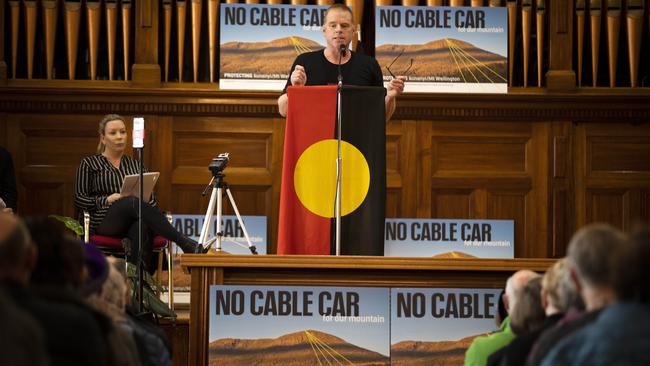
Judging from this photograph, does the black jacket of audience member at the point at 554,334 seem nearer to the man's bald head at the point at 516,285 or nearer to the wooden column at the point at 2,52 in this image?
the man's bald head at the point at 516,285

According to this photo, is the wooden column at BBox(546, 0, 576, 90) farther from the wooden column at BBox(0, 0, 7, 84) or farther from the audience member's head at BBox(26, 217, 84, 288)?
the audience member's head at BBox(26, 217, 84, 288)

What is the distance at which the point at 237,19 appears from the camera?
28.9ft

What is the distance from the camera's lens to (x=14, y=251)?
9.12ft

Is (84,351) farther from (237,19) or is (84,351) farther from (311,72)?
(237,19)

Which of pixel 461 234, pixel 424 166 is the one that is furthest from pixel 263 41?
pixel 461 234

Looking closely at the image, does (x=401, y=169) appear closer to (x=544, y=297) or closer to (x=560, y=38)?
(x=560, y=38)

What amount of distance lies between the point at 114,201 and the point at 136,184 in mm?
184

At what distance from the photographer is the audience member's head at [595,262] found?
9.43 ft

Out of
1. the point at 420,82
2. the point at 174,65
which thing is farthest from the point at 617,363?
the point at 174,65

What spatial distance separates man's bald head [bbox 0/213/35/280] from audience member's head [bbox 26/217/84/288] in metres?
0.25

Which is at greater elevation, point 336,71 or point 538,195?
point 336,71

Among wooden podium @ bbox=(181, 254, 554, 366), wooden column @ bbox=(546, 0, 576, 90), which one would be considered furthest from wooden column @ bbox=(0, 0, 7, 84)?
wooden column @ bbox=(546, 0, 576, 90)

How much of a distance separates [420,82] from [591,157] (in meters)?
1.53

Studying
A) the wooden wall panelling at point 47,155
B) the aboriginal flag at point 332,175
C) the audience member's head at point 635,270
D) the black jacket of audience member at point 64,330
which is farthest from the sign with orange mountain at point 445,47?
the audience member's head at point 635,270
